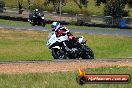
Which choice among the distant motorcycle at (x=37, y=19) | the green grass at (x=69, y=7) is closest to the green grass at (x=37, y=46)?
the distant motorcycle at (x=37, y=19)

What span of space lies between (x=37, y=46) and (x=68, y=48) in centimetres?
947

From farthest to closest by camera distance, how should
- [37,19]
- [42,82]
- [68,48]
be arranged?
1. [37,19]
2. [68,48]
3. [42,82]

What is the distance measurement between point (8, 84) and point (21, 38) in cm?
2325

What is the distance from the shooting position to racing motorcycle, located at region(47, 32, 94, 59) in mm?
19016

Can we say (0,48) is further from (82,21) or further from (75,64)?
(82,21)

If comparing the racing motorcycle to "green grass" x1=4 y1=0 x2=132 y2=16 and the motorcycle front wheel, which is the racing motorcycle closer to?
the motorcycle front wheel

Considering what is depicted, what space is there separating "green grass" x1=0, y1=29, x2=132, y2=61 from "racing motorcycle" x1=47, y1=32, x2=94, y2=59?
368 cm

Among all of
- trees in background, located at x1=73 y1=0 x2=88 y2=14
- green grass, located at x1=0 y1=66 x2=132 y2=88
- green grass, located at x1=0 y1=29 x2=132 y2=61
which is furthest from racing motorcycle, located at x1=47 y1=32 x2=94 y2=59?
trees in background, located at x1=73 y1=0 x2=88 y2=14

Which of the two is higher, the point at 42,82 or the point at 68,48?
the point at 42,82

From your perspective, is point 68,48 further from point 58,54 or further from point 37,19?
point 37,19

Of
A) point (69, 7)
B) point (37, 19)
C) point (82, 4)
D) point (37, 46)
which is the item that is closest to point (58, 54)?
point (37, 46)

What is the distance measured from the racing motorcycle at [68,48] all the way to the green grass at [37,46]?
145 inches

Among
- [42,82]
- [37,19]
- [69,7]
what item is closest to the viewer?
[42,82]

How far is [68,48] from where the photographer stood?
63.2 feet
